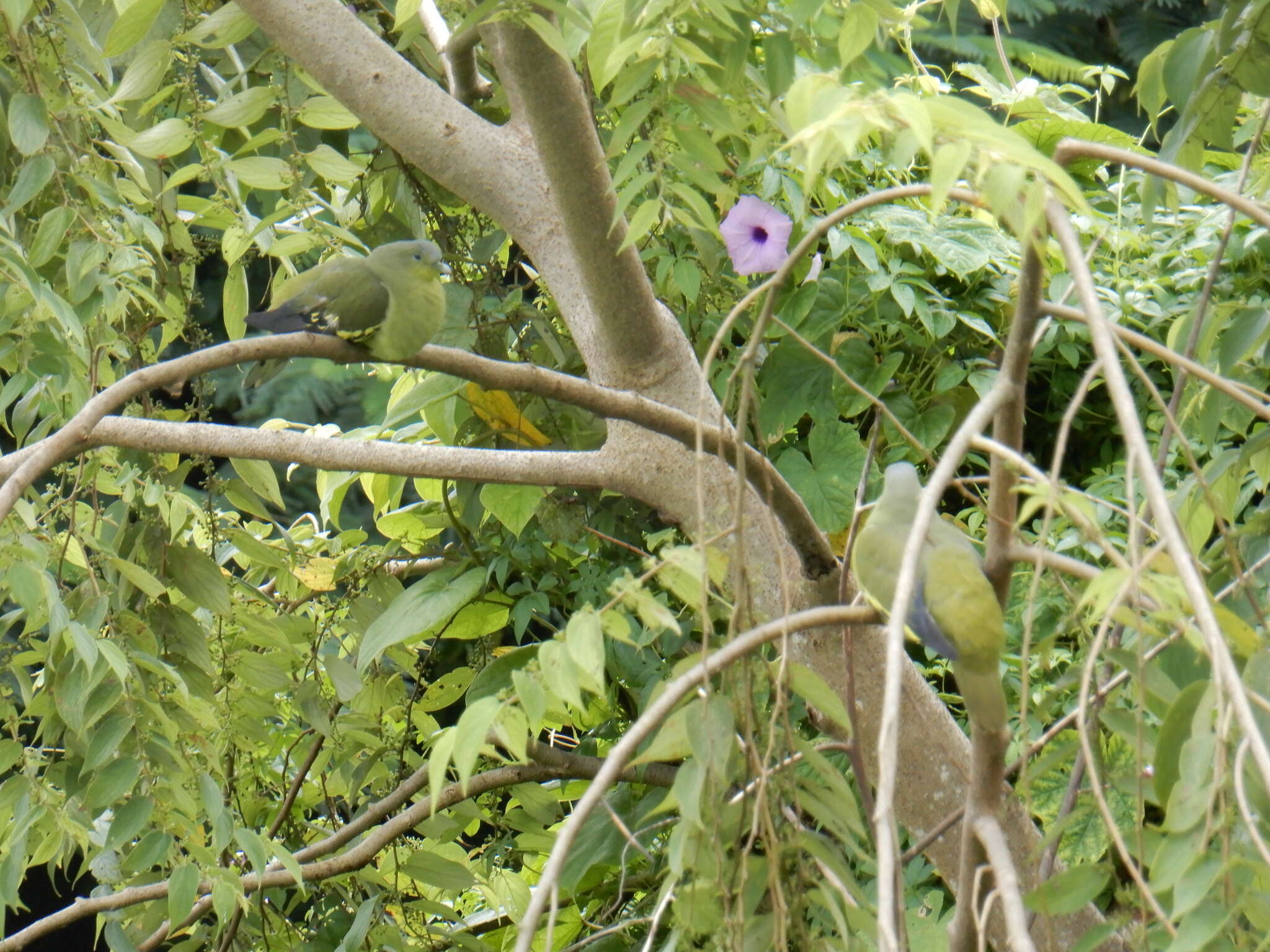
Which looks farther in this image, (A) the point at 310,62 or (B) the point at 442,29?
(B) the point at 442,29

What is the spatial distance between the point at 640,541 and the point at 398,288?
478mm

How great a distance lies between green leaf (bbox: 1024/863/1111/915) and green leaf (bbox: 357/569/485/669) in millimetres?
904

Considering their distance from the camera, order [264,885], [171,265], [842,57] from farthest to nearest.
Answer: [171,265], [264,885], [842,57]

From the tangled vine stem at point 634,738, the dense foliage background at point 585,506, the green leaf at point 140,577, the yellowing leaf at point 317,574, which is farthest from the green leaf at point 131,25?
the tangled vine stem at point 634,738

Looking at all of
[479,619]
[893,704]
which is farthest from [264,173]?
[893,704]

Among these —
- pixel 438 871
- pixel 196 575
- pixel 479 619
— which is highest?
pixel 196 575

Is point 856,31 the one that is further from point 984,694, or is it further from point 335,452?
point 335,452

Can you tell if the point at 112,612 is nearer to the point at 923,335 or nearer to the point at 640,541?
the point at 640,541

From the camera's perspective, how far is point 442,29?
1478mm

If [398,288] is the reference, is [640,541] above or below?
below

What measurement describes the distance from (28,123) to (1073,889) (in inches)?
40.4

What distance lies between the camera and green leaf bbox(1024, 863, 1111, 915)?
533mm

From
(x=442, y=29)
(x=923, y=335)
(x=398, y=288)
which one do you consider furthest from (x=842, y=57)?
(x=442, y=29)

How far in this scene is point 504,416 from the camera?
4.67ft
